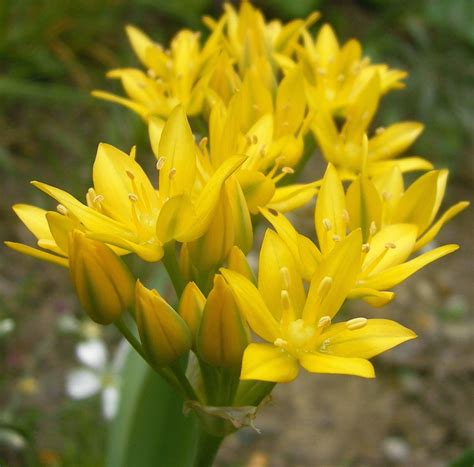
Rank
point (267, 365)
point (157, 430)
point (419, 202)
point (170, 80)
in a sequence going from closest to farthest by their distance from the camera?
point (267, 365), point (419, 202), point (157, 430), point (170, 80)

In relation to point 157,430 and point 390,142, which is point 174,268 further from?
point 390,142

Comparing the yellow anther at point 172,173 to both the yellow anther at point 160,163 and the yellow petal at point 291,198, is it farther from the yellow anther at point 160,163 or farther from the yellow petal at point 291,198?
the yellow petal at point 291,198

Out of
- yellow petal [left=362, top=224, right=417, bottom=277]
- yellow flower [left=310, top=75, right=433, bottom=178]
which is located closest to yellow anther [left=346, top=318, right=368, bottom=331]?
yellow petal [left=362, top=224, right=417, bottom=277]

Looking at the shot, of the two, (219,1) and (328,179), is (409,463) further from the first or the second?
(219,1)

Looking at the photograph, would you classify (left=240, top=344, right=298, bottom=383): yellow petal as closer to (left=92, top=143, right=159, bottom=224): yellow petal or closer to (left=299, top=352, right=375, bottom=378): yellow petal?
(left=299, top=352, right=375, bottom=378): yellow petal

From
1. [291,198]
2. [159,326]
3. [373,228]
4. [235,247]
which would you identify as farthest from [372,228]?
[159,326]

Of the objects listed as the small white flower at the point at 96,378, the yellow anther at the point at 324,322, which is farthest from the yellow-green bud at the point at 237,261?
the small white flower at the point at 96,378
